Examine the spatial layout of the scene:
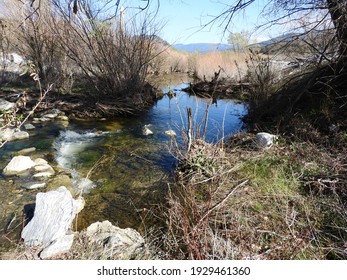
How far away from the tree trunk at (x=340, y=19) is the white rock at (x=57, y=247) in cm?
527

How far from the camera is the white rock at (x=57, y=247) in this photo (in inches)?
95.1

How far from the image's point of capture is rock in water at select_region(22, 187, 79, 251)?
265cm

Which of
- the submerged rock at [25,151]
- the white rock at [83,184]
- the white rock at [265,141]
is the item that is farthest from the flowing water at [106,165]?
the white rock at [265,141]

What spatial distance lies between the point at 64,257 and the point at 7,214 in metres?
1.39

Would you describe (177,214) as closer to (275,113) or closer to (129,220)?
(129,220)

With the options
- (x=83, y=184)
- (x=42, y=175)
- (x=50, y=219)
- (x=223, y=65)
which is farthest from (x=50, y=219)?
(x=223, y=65)

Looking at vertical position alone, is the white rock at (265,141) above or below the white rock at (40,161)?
above

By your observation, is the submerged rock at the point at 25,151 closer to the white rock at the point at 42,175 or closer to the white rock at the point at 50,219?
the white rock at the point at 42,175

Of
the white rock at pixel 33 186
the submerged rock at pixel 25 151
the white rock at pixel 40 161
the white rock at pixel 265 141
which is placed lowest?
the white rock at pixel 33 186

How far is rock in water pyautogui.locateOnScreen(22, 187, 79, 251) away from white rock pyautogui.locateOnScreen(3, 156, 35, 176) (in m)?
1.52

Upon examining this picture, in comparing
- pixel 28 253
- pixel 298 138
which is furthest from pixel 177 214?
pixel 298 138

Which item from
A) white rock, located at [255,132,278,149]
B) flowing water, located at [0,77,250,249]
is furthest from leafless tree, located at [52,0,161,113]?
white rock, located at [255,132,278,149]

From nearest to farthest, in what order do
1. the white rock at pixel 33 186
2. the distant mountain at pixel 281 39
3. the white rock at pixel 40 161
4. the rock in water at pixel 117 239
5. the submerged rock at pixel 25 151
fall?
the rock in water at pixel 117 239
the white rock at pixel 33 186
the white rock at pixel 40 161
the submerged rock at pixel 25 151
the distant mountain at pixel 281 39

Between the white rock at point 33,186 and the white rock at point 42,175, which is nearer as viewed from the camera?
the white rock at point 33,186
